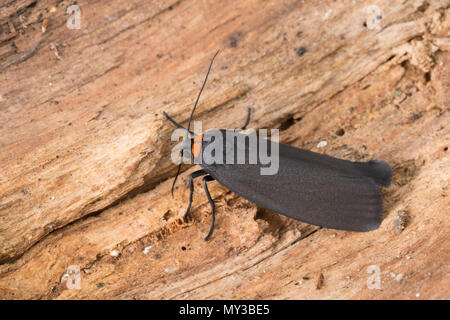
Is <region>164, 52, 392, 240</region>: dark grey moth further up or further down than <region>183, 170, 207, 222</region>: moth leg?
further down

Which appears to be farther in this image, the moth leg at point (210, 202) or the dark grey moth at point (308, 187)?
the moth leg at point (210, 202)

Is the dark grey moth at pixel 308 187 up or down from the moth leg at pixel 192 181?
down

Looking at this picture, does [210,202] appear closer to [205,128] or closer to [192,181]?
[192,181]

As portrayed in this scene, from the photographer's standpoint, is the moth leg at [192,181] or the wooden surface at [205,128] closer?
the wooden surface at [205,128]

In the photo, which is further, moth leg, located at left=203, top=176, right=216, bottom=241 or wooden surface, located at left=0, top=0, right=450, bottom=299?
moth leg, located at left=203, top=176, right=216, bottom=241

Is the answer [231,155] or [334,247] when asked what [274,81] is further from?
[334,247]
